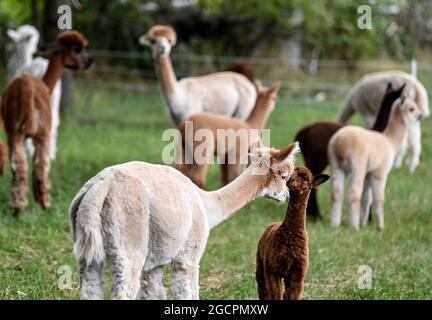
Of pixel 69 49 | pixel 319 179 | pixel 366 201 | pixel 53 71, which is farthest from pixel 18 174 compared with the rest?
pixel 319 179

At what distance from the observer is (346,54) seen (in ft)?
80.4

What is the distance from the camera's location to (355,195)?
29.9ft

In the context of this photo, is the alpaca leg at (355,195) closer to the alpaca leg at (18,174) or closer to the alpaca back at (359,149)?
the alpaca back at (359,149)

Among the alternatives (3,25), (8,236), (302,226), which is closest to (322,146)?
(8,236)

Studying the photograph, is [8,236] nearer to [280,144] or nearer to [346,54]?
[280,144]

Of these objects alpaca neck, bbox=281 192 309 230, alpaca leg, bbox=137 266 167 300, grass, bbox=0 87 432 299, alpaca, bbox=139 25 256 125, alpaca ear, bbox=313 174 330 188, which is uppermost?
alpaca, bbox=139 25 256 125

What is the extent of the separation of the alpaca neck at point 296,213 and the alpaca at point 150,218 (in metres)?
0.07

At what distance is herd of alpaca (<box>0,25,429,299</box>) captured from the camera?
14.9ft

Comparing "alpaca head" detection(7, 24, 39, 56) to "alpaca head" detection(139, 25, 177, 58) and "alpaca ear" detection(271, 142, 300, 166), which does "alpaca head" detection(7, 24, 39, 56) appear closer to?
"alpaca head" detection(139, 25, 177, 58)

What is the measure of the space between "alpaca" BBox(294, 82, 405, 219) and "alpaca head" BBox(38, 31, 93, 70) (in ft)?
9.12

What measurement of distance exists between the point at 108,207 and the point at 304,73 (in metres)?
19.7

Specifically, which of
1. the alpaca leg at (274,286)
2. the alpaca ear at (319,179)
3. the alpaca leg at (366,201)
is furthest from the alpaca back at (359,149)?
the alpaca leg at (274,286)

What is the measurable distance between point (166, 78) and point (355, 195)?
3.56 m

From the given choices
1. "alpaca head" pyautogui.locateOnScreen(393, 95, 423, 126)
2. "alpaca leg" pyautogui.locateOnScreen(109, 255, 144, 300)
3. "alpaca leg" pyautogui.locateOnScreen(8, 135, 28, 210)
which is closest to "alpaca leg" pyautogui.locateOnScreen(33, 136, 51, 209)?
"alpaca leg" pyautogui.locateOnScreen(8, 135, 28, 210)
